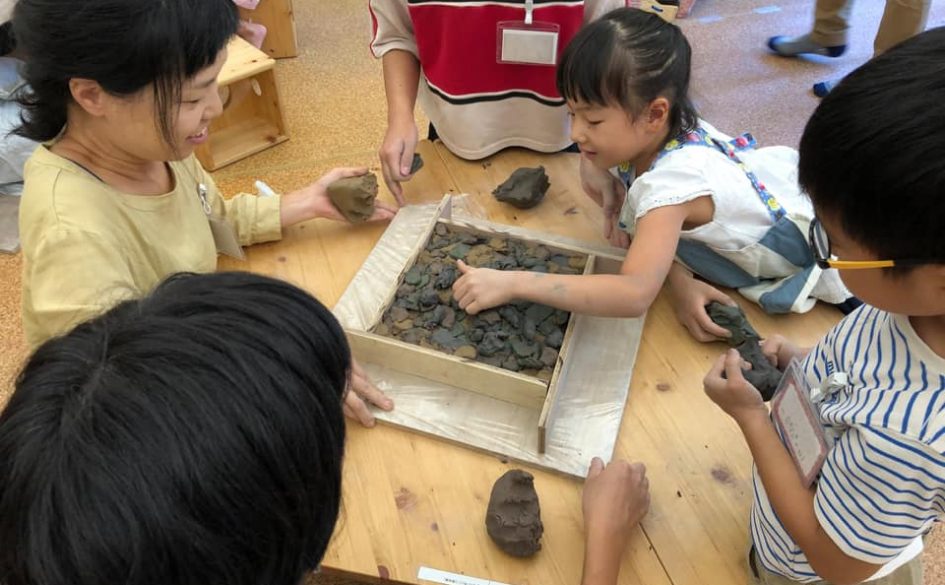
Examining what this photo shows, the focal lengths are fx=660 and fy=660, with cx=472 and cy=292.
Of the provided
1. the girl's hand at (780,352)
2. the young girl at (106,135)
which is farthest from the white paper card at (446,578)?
the girl's hand at (780,352)

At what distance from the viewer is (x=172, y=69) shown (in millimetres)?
985

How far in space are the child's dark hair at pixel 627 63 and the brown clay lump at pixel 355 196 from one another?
0.46 m

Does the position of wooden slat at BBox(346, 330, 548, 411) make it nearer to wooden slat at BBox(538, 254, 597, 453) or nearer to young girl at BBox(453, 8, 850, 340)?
wooden slat at BBox(538, 254, 597, 453)

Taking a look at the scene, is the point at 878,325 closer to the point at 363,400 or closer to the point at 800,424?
the point at 800,424

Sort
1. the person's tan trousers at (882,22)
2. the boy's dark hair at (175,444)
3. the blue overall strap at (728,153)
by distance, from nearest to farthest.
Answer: the boy's dark hair at (175,444) → the blue overall strap at (728,153) → the person's tan trousers at (882,22)

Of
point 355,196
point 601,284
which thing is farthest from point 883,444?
point 355,196

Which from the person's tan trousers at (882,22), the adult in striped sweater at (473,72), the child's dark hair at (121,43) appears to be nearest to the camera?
the child's dark hair at (121,43)

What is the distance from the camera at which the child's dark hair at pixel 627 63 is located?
119 cm

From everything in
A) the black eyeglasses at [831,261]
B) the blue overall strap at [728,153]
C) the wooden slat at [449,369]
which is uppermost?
the black eyeglasses at [831,261]

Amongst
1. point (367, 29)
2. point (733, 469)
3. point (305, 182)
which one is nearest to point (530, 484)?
point (733, 469)

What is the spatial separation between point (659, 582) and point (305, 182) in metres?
1.78

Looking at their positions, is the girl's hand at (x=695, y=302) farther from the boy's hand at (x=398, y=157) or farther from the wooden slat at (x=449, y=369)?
the boy's hand at (x=398, y=157)

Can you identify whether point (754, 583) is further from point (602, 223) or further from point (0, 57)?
point (0, 57)

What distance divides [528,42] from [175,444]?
1261 millimetres
